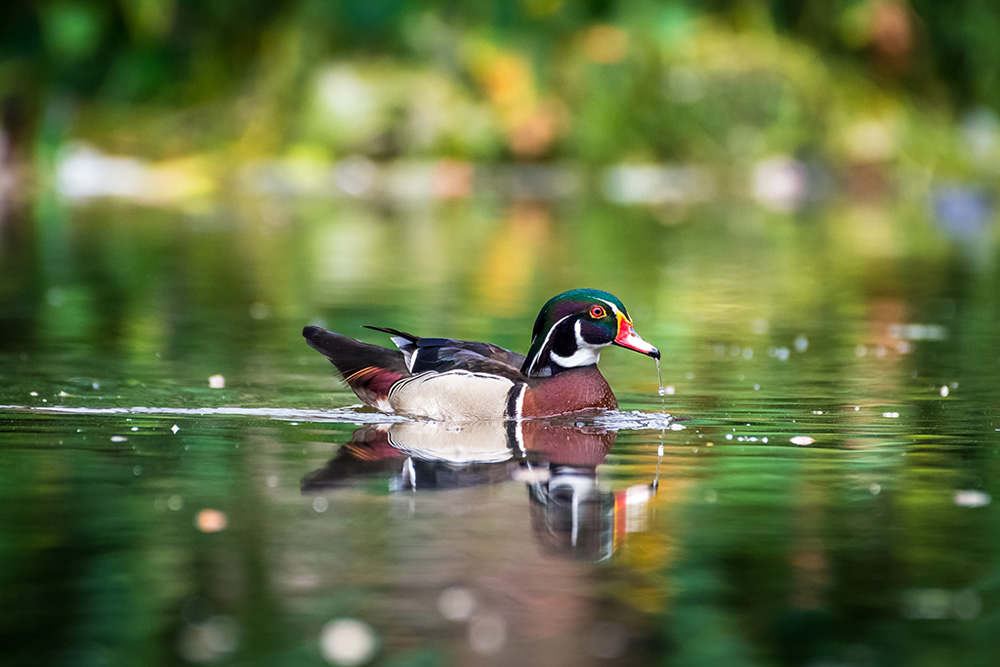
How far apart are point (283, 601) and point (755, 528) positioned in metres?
1.68

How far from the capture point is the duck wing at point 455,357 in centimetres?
856

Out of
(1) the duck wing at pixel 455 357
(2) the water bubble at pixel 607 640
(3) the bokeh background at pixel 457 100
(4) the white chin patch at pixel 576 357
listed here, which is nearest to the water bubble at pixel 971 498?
(2) the water bubble at pixel 607 640

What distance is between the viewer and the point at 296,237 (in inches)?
875

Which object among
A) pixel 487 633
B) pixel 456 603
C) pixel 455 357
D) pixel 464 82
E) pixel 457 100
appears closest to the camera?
pixel 487 633

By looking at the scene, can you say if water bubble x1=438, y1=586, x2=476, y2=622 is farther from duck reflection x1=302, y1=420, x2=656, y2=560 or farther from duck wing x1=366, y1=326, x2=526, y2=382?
duck wing x1=366, y1=326, x2=526, y2=382

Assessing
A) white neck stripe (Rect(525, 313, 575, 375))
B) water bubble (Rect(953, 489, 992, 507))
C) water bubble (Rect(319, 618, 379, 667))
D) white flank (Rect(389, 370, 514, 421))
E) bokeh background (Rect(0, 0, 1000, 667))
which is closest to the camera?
water bubble (Rect(319, 618, 379, 667))

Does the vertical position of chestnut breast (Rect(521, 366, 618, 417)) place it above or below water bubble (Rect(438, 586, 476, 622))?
above

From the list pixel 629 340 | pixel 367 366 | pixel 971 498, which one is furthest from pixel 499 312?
pixel 971 498

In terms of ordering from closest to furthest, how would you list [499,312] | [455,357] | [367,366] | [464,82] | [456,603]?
1. [456,603]
2. [455,357]
3. [367,366]
4. [499,312]
5. [464,82]

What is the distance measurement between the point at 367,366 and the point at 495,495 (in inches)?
94.8

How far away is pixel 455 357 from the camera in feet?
28.1

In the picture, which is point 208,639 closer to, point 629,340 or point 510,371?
point 510,371

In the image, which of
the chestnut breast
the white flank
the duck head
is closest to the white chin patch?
the duck head

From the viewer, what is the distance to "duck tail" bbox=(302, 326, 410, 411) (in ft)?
29.0
